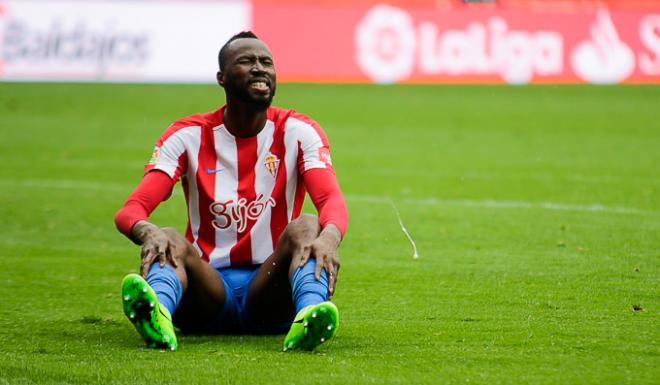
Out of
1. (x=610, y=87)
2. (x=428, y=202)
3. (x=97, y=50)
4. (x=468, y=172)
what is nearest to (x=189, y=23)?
(x=97, y=50)

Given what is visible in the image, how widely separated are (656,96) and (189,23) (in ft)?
31.8

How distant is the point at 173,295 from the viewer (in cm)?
501

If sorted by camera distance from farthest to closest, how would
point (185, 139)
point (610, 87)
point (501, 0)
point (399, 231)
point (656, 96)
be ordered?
point (501, 0) < point (610, 87) < point (656, 96) < point (399, 231) < point (185, 139)

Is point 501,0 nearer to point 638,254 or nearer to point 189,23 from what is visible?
point 189,23

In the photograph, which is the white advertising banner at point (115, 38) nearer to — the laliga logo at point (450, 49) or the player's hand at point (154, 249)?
the laliga logo at point (450, 49)

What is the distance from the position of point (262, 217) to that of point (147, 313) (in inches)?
38.1

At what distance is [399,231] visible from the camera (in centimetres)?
952

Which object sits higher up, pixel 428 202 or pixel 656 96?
pixel 428 202

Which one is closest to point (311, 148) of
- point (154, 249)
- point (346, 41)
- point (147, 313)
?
point (154, 249)

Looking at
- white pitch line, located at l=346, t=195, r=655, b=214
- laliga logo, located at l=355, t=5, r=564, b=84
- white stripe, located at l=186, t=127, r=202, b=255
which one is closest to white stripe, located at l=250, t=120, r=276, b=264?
white stripe, located at l=186, t=127, r=202, b=255

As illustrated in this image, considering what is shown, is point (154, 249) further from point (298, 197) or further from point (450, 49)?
point (450, 49)

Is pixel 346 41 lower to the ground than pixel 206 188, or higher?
lower

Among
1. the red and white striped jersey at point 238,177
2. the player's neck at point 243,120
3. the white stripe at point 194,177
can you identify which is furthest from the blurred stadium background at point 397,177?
the player's neck at point 243,120

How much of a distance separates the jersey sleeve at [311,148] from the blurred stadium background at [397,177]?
821mm
